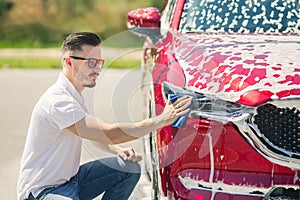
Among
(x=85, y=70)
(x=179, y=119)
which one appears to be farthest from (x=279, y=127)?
(x=85, y=70)

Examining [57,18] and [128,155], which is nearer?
[128,155]

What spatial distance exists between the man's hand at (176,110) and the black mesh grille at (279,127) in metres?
0.38

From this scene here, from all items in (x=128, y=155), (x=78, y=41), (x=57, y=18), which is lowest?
(x=57, y=18)

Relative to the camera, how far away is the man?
443 cm

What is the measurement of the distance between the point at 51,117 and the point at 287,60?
1392 mm

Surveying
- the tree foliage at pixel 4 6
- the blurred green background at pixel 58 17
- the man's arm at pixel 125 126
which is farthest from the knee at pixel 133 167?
the tree foliage at pixel 4 6

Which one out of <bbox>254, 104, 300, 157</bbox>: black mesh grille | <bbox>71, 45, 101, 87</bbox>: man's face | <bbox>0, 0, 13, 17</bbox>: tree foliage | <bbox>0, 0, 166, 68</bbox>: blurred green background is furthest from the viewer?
<bbox>0, 0, 13, 17</bbox>: tree foliage

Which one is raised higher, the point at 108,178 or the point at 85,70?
the point at 85,70

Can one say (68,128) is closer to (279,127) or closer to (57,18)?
(279,127)

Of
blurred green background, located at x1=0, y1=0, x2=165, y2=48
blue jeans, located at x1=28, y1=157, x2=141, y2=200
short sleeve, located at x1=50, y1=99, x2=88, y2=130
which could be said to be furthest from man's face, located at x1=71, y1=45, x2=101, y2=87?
blurred green background, located at x1=0, y1=0, x2=165, y2=48

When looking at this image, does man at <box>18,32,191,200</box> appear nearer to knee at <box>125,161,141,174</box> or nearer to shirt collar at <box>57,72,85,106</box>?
shirt collar at <box>57,72,85,106</box>

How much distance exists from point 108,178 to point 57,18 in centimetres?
1573

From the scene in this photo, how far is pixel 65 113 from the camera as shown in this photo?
14.4 feet

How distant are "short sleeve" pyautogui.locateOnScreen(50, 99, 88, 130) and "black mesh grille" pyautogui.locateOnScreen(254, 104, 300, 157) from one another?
966 mm
